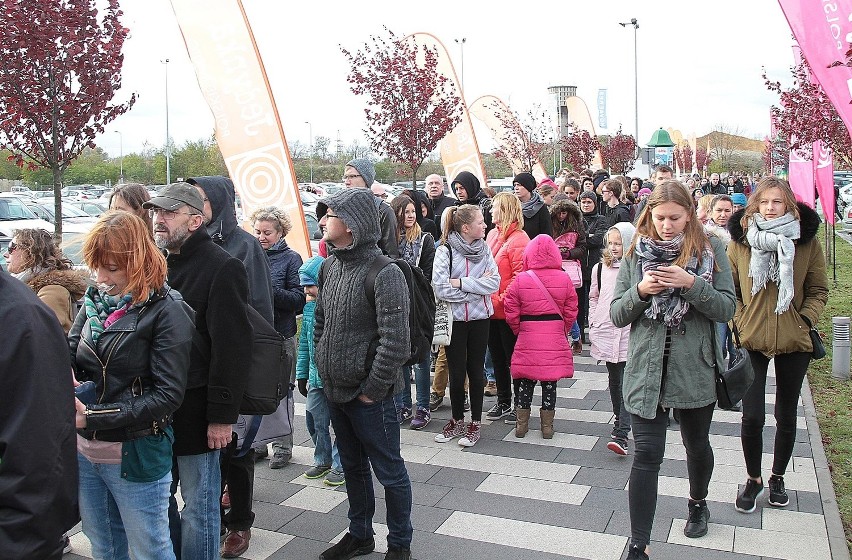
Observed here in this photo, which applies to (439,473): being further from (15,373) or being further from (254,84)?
(254,84)

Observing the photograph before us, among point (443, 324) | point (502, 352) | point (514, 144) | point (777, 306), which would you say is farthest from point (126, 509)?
point (514, 144)

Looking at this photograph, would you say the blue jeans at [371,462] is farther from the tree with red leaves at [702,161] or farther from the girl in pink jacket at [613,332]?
the tree with red leaves at [702,161]

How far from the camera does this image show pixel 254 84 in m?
A: 9.12

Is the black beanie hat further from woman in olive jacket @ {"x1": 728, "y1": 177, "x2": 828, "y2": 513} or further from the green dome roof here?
the green dome roof

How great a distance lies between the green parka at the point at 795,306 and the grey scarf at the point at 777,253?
59mm

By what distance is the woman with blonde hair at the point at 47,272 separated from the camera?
437 centimetres

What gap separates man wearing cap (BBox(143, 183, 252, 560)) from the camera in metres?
3.44

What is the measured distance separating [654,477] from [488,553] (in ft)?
3.38

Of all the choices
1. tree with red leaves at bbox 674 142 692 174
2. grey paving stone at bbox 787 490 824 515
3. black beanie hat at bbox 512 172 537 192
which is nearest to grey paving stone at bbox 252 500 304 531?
grey paving stone at bbox 787 490 824 515

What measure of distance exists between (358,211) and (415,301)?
0.63 meters

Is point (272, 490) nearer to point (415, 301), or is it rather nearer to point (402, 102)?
point (415, 301)

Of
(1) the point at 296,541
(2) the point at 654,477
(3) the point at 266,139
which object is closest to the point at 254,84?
(3) the point at 266,139

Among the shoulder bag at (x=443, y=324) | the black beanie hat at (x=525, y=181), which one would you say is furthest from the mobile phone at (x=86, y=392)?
the black beanie hat at (x=525, y=181)

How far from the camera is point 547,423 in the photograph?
637 cm
